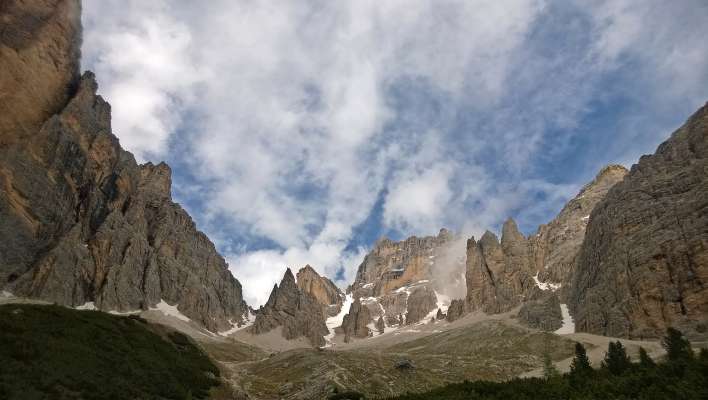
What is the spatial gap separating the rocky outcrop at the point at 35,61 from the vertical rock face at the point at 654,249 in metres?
181

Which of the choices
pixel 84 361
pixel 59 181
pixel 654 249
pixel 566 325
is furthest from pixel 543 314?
pixel 59 181

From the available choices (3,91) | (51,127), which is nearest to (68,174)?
(51,127)

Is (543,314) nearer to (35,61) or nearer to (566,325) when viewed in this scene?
(566,325)

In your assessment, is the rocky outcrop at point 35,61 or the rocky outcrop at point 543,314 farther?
the rocky outcrop at point 543,314

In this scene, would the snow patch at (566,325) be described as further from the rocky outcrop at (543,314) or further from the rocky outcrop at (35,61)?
the rocky outcrop at (35,61)

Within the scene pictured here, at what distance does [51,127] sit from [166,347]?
130235 millimetres

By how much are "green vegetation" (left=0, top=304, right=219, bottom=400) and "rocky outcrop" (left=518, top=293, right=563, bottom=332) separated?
427 feet

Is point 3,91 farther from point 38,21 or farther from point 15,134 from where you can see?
point 38,21

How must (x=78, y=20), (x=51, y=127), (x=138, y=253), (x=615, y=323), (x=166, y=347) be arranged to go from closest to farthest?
(x=166, y=347) → (x=615, y=323) → (x=51, y=127) → (x=78, y=20) → (x=138, y=253)

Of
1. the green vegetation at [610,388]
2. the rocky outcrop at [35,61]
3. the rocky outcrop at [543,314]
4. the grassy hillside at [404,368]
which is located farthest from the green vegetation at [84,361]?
the rocky outcrop at [543,314]

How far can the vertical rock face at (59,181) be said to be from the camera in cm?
13200

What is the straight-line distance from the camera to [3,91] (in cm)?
13575

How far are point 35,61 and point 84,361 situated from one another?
154766mm

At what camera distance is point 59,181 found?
149500mm
